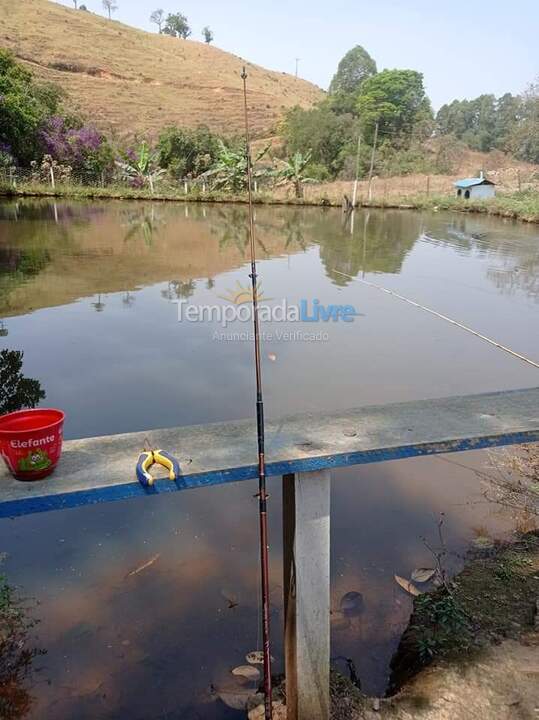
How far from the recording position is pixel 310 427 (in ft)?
7.14

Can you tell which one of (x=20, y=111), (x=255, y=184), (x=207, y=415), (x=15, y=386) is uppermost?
(x=20, y=111)

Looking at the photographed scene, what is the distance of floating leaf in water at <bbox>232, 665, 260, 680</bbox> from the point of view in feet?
8.59

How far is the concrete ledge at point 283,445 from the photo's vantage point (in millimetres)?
1713

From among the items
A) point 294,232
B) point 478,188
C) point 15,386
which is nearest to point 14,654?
point 15,386

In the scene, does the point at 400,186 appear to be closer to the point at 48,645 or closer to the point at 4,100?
the point at 4,100

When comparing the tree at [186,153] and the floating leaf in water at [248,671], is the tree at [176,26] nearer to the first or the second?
the tree at [186,153]

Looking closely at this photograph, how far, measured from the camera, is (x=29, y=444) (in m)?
1.68

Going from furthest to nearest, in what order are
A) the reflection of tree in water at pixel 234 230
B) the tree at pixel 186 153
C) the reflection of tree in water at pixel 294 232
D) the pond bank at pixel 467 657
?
the tree at pixel 186 153, the reflection of tree in water at pixel 294 232, the reflection of tree in water at pixel 234 230, the pond bank at pixel 467 657

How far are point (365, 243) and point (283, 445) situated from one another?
15.4 m

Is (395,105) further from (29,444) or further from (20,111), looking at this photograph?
(29,444)

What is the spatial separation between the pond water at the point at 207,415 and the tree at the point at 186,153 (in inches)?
797

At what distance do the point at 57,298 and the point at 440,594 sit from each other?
8207 mm

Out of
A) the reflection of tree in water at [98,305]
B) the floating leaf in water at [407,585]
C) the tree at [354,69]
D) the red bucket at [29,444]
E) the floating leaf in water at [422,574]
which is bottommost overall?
the floating leaf in water at [407,585]

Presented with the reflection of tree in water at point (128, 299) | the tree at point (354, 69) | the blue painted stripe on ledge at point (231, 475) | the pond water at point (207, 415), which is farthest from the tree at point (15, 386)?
the tree at point (354, 69)
